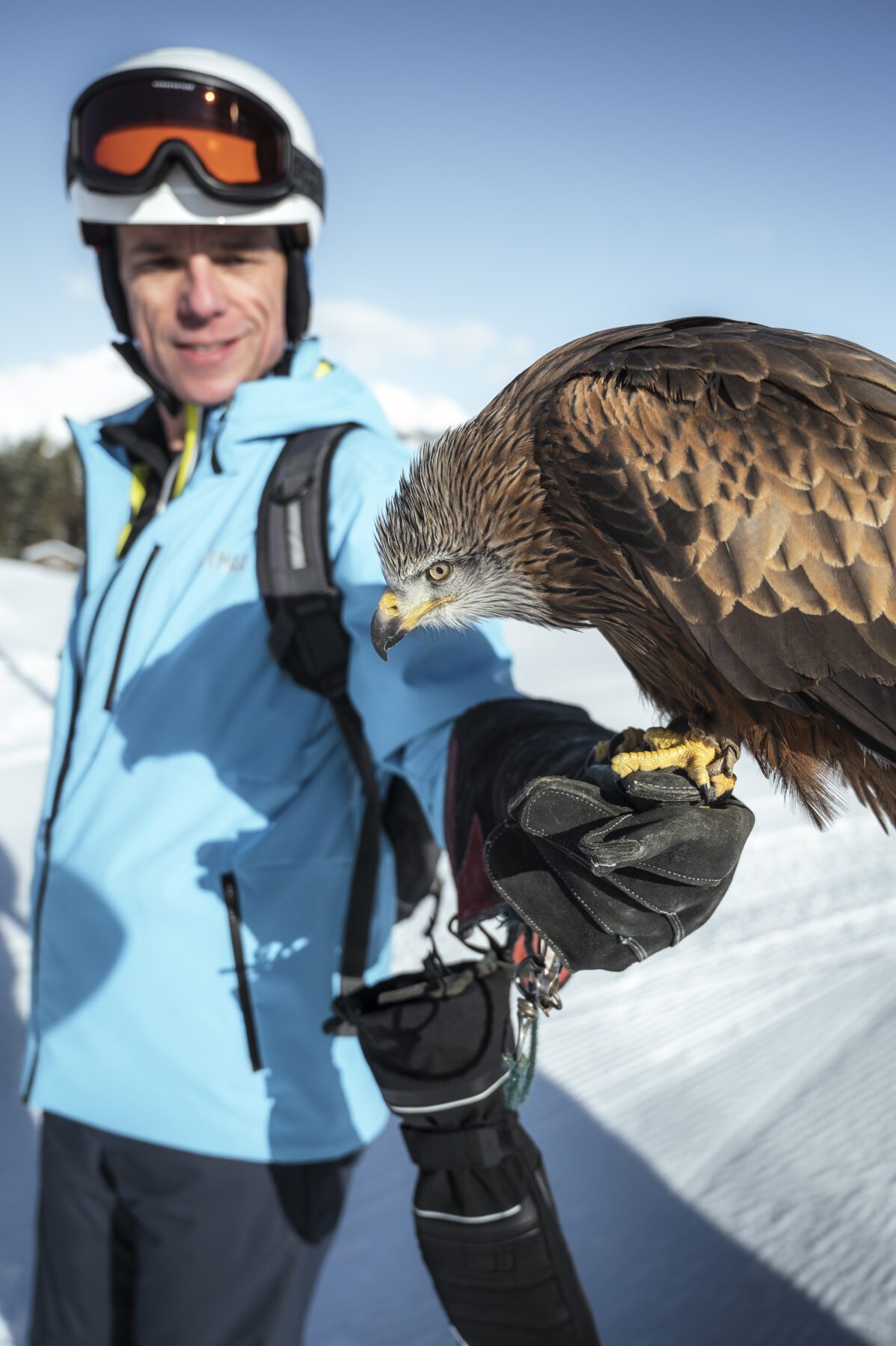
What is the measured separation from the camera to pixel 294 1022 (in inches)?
95.8

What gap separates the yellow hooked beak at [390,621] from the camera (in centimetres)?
218

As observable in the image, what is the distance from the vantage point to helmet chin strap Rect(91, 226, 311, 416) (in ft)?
9.97

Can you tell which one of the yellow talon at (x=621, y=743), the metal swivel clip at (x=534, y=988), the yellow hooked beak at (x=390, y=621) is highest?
the yellow hooked beak at (x=390, y=621)

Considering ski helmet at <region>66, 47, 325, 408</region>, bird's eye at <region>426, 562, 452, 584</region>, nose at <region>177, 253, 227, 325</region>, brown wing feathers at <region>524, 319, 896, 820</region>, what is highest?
ski helmet at <region>66, 47, 325, 408</region>

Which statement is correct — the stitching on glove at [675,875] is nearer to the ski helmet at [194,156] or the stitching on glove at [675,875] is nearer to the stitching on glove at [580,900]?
the stitching on glove at [580,900]

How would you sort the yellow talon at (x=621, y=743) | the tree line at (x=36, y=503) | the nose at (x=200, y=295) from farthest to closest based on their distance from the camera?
1. the tree line at (x=36, y=503)
2. the nose at (x=200, y=295)
3. the yellow talon at (x=621, y=743)

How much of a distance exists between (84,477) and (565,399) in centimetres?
174

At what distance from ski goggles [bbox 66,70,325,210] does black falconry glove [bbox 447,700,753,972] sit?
2.04m

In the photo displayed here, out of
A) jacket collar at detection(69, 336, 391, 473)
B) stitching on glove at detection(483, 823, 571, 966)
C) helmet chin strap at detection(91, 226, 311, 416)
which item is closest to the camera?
stitching on glove at detection(483, 823, 571, 966)

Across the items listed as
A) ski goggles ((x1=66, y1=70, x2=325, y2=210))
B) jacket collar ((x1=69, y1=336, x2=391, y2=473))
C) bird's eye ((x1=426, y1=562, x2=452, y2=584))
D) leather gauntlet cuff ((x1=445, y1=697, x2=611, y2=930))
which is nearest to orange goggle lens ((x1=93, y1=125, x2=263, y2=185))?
ski goggles ((x1=66, y1=70, x2=325, y2=210))

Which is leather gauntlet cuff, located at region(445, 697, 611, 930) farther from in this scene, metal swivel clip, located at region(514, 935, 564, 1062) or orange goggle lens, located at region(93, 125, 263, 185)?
orange goggle lens, located at region(93, 125, 263, 185)

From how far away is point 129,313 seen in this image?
3.32 meters

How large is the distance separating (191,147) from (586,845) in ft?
8.50

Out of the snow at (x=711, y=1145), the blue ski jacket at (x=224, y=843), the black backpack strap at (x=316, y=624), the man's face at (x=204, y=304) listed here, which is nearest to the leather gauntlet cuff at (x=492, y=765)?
the blue ski jacket at (x=224, y=843)
